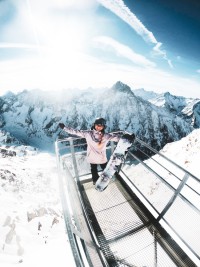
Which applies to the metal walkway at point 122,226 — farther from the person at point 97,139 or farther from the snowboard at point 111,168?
the person at point 97,139

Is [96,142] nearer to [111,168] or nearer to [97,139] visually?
[97,139]

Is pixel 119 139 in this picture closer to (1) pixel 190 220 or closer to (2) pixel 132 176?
(1) pixel 190 220

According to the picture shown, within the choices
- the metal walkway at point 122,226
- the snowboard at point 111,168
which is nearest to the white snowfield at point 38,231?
the metal walkway at point 122,226

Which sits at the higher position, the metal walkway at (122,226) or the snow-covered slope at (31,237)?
the metal walkway at (122,226)

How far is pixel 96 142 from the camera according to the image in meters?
5.62

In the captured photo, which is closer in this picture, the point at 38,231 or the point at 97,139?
the point at 97,139

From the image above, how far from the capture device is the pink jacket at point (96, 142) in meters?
5.58

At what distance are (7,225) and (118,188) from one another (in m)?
10.4

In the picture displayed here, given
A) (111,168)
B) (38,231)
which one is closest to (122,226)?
(111,168)

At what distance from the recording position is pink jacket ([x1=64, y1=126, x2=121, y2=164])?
18.3 ft

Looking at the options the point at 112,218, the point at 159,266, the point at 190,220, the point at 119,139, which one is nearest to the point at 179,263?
the point at 159,266

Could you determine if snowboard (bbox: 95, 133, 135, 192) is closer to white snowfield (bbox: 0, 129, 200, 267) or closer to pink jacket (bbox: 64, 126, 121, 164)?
pink jacket (bbox: 64, 126, 121, 164)

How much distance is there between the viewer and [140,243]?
Result: 422 cm

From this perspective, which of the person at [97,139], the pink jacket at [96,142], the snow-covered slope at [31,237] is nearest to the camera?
the person at [97,139]
